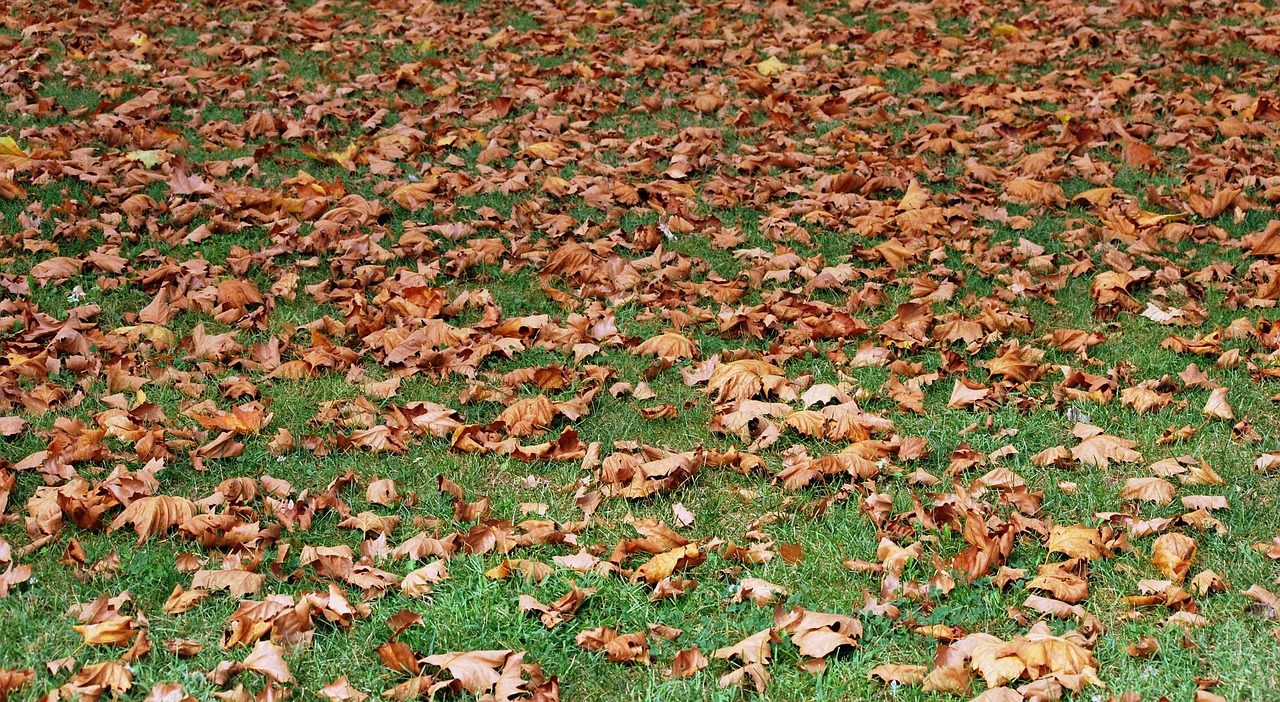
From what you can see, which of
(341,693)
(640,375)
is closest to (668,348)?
(640,375)

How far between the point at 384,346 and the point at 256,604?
1.82 m

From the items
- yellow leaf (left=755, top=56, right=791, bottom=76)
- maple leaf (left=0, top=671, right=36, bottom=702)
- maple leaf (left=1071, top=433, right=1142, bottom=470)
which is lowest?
yellow leaf (left=755, top=56, right=791, bottom=76)

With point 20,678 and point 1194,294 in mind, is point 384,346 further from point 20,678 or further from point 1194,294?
point 1194,294

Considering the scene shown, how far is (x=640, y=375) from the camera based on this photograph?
5.08 metres

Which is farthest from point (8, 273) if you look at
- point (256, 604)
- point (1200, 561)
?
point (1200, 561)

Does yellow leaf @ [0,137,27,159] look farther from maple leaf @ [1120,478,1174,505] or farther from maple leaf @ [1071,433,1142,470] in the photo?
maple leaf @ [1120,478,1174,505]

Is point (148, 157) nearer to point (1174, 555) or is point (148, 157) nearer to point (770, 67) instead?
point (770, 67)

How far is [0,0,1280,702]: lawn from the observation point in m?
3.51

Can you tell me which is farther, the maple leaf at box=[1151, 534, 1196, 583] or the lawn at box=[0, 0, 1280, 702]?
the maple leaf at box=[1151, 534, 1196, 583]

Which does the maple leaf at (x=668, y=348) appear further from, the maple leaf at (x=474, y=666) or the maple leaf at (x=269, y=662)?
the maple leaf at (x=269, y=662)

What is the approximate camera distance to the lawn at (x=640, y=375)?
3512mm

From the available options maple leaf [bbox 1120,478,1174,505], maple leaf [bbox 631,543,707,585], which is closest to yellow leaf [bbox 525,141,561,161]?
maple leaf [bbox 631,543,707,585]

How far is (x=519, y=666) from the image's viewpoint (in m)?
3.38

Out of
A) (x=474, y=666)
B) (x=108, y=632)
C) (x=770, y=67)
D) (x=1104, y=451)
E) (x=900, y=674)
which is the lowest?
(x=770, y=67)
